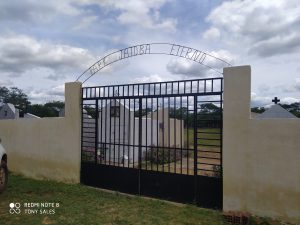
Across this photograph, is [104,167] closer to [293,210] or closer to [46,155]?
[46,155]

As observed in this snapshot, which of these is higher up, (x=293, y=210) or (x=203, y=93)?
(x=203, y=93)

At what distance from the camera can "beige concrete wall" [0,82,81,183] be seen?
7.87 metres

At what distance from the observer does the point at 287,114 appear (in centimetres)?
925

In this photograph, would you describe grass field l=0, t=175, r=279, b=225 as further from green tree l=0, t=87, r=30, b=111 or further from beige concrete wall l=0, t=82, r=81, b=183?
green tree l=0, t=87, r=30, b=111

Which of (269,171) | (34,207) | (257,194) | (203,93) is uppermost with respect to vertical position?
(203,93)

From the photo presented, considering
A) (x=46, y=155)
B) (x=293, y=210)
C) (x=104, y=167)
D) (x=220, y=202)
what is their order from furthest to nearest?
(x=46, y=155) < (x=104, y=167) < (x=220, y=202) < (x=293, y=210)

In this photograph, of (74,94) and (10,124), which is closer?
(74,94)

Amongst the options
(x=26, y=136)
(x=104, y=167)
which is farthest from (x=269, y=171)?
(x=26, y=136)

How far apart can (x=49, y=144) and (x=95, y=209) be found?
132 inches

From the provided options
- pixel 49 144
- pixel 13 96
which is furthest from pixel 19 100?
pixel 49 144

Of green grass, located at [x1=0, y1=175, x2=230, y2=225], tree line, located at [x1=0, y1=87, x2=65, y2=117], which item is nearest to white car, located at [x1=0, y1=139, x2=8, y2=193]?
green grass, located at [x1=0, y1=175, x2=230, y2=225]

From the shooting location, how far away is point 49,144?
8.42 m

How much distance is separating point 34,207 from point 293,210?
4780mm

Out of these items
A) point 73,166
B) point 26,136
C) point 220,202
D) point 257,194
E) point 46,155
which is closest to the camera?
point 257,194
